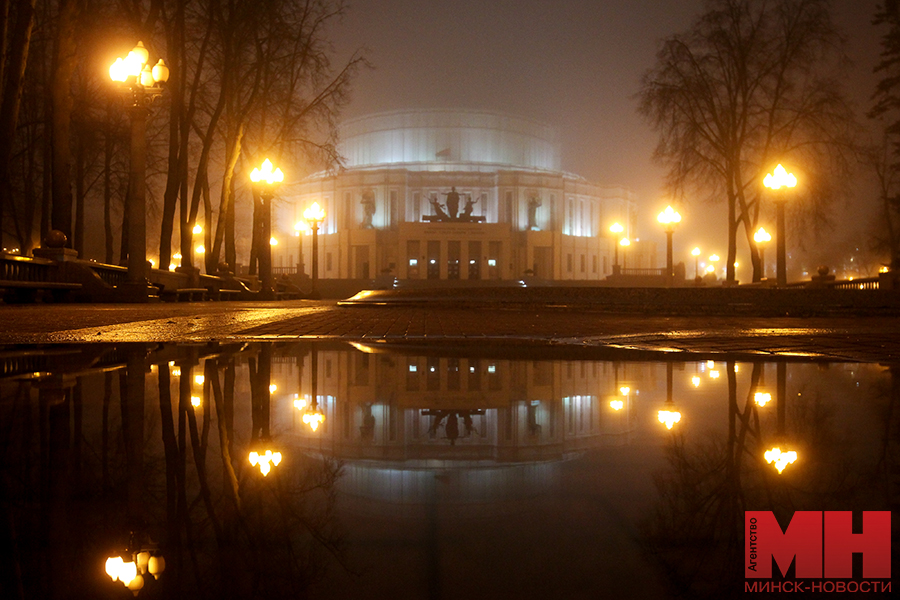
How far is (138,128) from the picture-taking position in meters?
16.4

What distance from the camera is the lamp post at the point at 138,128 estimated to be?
15211 millimetres

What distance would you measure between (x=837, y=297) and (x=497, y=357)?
1276 centimetres

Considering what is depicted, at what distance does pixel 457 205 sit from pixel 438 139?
16.0 metres

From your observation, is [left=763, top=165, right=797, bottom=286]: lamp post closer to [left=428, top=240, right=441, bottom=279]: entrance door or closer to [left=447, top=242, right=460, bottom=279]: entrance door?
[left=447, top=242, right=460, bottom=279]: entrance door

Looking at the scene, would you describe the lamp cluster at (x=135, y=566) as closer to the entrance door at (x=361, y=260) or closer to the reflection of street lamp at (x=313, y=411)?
the reflection of street lamp at (x=313, y=411)

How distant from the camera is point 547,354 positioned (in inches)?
202

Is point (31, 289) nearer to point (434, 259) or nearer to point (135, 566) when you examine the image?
point (135, 566)

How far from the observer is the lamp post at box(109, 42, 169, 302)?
15211 mm

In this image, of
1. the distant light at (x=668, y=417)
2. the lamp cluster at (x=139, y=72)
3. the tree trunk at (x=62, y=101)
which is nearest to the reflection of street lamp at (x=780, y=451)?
the distant light at (x=668, y=417)

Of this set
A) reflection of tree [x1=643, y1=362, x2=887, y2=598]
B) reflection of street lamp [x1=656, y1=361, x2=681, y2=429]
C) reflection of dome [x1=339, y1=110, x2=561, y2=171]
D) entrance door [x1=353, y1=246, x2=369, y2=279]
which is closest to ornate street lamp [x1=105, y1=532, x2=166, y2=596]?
reflection of tree [x1=643, y1=362, x2=887, y2=598]
